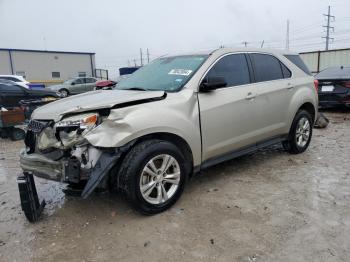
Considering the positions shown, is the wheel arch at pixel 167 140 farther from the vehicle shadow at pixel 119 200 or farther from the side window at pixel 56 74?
the side window at pixel 56 74

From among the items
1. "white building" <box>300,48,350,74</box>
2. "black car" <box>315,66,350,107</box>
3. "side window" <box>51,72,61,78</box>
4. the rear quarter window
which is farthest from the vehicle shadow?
"side window" <box>51,72,61,78</box>

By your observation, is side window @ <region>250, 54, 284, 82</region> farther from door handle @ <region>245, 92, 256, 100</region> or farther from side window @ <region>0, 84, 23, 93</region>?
side window @ <region>0, 84, 23, 93</region>

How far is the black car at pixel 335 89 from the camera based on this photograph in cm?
930


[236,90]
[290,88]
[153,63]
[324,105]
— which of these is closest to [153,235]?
[236,90]

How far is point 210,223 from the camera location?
3406mm

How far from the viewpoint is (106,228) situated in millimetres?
3387

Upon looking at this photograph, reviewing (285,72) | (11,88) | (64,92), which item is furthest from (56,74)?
(285,72)

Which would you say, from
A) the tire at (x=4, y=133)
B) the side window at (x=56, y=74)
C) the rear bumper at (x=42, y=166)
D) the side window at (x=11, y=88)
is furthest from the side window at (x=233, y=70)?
the side window at (x=56, y=74)

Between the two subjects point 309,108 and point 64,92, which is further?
point 64,92

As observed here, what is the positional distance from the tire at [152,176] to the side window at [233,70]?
1.20m

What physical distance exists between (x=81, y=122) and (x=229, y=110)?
73.2 inches

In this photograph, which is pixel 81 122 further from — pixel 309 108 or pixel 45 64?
pixel 45 64

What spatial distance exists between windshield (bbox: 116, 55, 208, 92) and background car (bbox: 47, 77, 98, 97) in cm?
2036

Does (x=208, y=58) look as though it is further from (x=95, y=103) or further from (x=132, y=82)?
(x=95, y=103)
